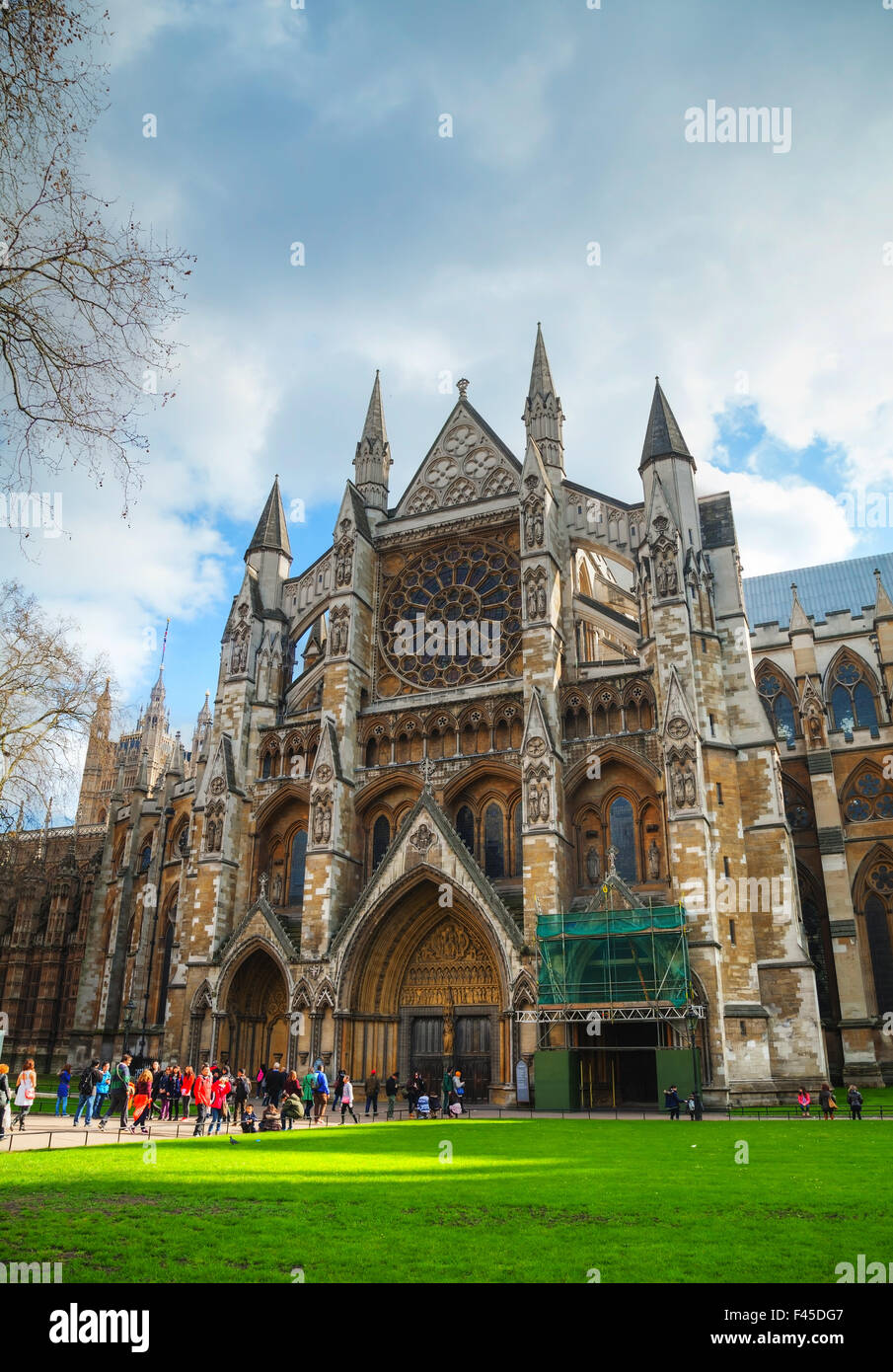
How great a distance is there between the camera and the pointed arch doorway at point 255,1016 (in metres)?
30.7

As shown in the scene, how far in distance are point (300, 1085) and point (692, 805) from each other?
13533mm

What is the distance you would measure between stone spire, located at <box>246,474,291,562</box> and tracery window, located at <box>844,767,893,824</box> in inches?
967

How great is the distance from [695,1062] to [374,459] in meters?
26.0

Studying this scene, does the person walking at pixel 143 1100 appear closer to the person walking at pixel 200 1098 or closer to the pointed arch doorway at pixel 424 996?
the person walking at pixel 200 1098

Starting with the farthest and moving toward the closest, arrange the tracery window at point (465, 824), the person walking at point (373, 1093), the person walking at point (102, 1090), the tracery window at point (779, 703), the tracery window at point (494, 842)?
the tracery window at point (779, 703) → the tracery window at point (465, 824) → the tracery window at point (494, 842) → the person walking at point (373, 1093) → the person walking at point (102, 1090)

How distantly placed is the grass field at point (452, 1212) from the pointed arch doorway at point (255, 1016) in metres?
15.4

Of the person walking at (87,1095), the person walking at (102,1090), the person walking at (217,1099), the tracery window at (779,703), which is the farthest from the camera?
the tracery window at (779,703)

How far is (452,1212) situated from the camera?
9.17m

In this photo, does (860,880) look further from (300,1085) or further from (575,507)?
(300,1085)

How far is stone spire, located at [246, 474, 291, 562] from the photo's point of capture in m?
38.7

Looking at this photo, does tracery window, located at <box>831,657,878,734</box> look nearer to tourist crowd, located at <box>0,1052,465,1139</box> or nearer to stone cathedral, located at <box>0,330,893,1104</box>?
stone cathedral, located at <box>0,330,893,1104</box>

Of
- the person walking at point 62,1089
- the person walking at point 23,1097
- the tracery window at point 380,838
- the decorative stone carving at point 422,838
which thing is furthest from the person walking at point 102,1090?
the tracery window at point 380,838
